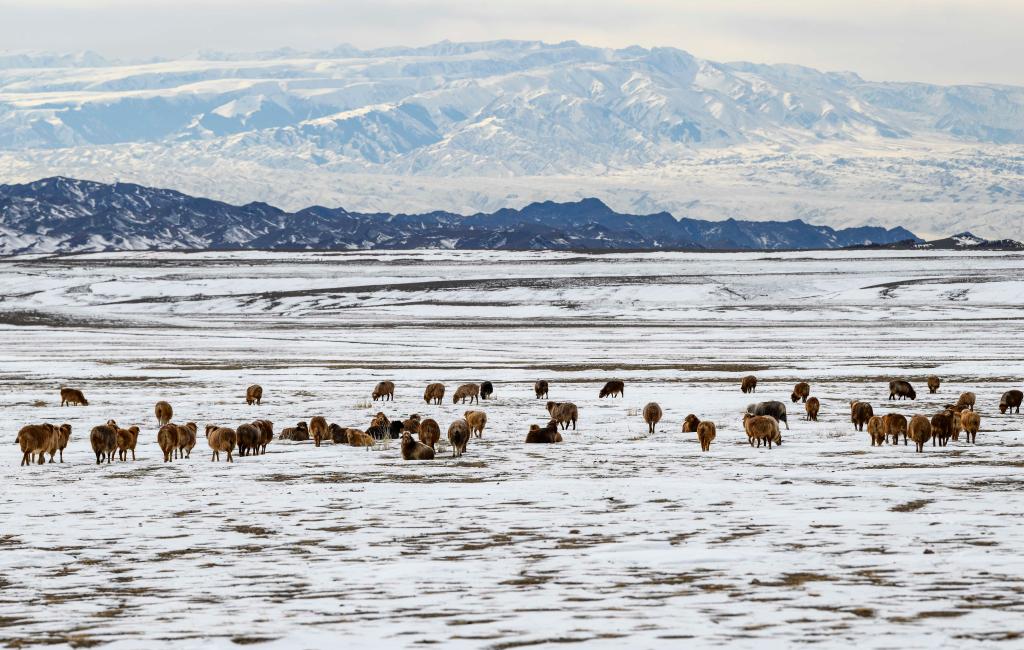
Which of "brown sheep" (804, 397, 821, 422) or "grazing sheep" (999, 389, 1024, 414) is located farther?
"grazing sheep" (999, 389, 1024, 414)

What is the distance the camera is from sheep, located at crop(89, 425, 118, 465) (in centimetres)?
2238

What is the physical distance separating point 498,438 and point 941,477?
32.8 feet

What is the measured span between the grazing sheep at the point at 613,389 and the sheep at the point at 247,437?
43.3 feet

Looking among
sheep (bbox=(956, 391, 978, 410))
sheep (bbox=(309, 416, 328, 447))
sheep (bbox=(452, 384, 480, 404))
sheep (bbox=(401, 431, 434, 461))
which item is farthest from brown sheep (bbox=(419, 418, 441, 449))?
sheep (bbox=(956, 391, 978, 410))

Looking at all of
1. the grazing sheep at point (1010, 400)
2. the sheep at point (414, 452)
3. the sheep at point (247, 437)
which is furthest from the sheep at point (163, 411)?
the grazing sheep at point (1010, 400)

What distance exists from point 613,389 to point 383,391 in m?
6.22

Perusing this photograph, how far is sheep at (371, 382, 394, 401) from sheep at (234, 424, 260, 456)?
426 inches

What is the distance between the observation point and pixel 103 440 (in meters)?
22.5

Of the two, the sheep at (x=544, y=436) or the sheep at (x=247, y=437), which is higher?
the sheep at (x=247, y=437)

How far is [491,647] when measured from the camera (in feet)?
34.1

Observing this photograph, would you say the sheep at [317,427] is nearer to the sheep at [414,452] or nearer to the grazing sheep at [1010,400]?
the sheep at [414,452]

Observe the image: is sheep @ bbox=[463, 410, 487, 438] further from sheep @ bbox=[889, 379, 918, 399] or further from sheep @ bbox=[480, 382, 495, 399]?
sheep @ bbox=[889, 379, 918, 399]

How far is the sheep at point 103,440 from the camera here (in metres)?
22.4

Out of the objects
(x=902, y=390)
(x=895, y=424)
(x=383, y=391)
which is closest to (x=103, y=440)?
(x=383, y=391)
